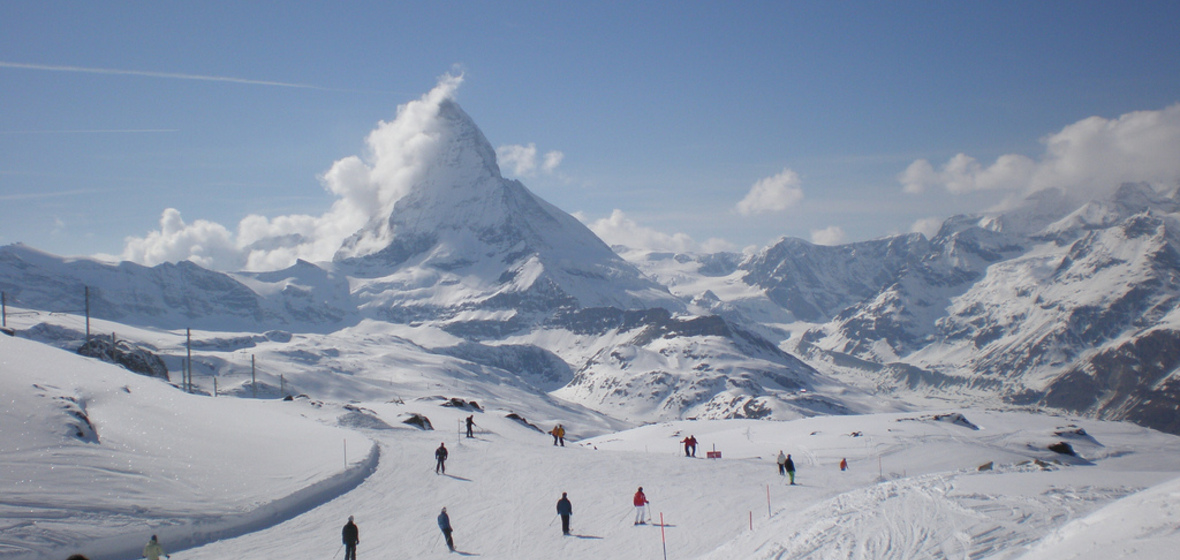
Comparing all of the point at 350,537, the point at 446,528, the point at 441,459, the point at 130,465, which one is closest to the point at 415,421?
the point at 441,459

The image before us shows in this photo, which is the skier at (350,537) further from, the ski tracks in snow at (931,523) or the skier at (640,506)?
the ski tracks in snow at (931,523)

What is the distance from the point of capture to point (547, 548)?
2511cm

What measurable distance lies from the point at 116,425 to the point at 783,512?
2909 cm

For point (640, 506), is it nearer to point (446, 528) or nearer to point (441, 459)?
point (446, 528)

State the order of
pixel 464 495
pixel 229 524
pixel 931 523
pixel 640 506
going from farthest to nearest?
pixel 464 495
pixel 229 524
pixel 640 506
pixel 931 523

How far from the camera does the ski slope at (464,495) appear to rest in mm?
18688

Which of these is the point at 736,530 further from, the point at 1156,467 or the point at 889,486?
the point at 1156,467

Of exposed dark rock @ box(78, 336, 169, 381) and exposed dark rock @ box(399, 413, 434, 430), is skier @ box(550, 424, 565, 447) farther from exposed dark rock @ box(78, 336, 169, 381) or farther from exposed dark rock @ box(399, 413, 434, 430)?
exposed dark rock @ box(78, 336, 169, 381)

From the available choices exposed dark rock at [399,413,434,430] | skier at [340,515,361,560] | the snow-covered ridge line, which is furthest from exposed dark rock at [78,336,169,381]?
skier at [340,515,361,560]

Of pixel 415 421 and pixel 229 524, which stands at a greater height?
pixel 415 421

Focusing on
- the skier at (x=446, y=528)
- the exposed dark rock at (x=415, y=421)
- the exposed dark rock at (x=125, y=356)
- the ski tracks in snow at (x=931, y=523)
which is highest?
the exposed dark rock at (x=125, y=356)

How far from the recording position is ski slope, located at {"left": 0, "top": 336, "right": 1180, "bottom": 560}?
18688mm

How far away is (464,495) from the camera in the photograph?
33562 millimetres

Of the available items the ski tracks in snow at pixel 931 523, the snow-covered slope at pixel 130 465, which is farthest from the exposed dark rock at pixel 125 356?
the ski tracks in snow at pixel 931 523
